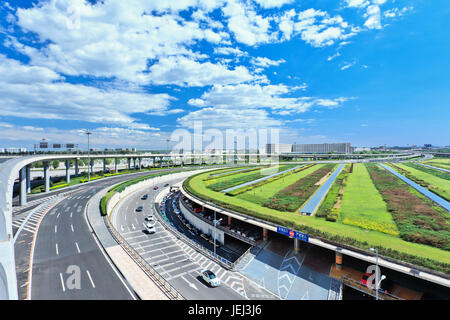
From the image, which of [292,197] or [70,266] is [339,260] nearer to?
[292,197]

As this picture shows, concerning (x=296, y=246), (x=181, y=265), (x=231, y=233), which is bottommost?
(x=181, y=265)

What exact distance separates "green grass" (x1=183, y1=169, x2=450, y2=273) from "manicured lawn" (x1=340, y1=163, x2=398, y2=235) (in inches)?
64.8

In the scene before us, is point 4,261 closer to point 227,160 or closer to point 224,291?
point 224,291

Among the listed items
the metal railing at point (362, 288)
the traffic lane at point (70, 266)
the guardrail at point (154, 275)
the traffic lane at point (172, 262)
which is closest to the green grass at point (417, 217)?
the metal railing at point (362, 288)

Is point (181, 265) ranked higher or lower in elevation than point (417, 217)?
lower

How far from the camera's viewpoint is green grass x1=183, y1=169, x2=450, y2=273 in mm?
19947

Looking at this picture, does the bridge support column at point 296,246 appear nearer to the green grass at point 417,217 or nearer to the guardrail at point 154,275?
the green grass at point 417,217

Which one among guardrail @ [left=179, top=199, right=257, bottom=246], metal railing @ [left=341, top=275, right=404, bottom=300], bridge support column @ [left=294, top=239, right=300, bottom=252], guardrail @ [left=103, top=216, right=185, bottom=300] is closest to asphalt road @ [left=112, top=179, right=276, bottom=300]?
guardrail @ [left=103, top=216, right=185, bottom=300]

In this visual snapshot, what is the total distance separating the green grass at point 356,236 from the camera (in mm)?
19947

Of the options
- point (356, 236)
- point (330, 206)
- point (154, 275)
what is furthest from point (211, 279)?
point (330, 206)

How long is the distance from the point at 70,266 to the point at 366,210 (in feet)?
133

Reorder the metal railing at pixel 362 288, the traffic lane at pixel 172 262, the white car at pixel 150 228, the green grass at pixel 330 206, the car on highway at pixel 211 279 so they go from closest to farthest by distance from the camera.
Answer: the metal railing at pixel 362 288
the traffic lane at pixel 172 262
the car on highway at pixel 211 279
the green grass at pixel 330 206
the white car at pixel 150 228

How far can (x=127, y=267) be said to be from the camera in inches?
883

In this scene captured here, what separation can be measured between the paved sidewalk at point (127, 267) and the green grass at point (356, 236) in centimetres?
1748
